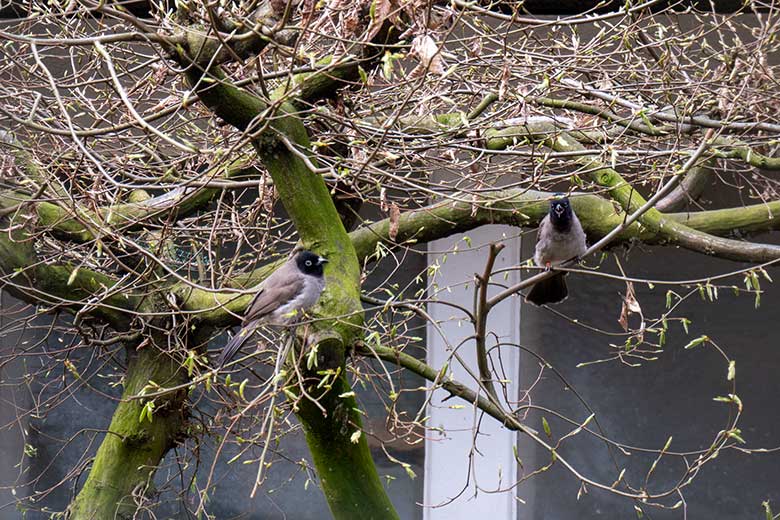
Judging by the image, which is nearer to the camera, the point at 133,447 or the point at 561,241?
the point at 561,241

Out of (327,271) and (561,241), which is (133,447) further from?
(561,241)

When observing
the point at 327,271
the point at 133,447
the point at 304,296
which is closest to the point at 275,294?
the point at 304,296

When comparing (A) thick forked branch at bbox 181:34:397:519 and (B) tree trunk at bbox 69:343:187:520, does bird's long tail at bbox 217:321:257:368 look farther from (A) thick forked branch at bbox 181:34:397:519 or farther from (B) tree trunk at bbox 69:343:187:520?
(B) tree trunk at bbox 69:343:187:520

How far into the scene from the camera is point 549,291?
4.61m

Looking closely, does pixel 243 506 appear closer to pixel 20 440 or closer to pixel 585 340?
pixel 20 440

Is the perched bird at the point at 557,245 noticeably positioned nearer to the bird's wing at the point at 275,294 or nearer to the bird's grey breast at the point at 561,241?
the bird's grey breast at the point at 561,241

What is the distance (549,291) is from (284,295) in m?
1.53

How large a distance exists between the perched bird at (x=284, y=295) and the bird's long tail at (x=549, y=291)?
1.36 metres

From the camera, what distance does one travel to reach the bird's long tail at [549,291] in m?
4.56

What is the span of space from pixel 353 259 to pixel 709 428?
414 cm

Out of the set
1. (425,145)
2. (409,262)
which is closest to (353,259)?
(425,145)

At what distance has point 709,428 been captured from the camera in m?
6.64

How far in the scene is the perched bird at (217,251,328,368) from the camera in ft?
11.7

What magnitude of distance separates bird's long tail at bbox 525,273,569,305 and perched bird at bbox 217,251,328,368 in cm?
136
